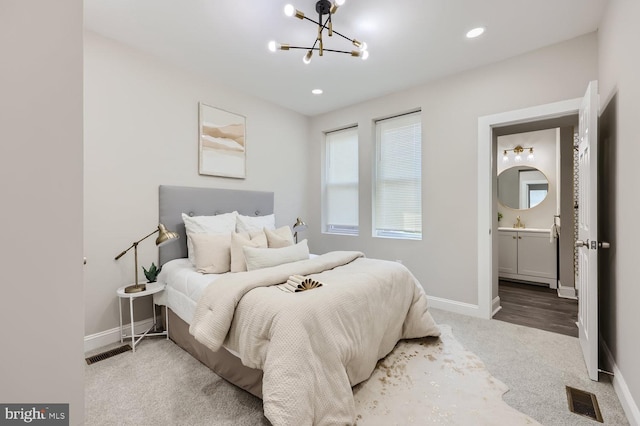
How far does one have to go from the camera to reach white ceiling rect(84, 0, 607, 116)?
6.93 ft

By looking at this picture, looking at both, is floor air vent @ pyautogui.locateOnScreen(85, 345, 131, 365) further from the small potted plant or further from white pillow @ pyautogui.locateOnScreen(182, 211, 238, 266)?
white pillow @ pyautogui.locateOnScreen(182, 211, 238, 266)

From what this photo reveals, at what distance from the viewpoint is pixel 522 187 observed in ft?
16.0

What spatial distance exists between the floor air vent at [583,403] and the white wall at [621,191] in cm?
14

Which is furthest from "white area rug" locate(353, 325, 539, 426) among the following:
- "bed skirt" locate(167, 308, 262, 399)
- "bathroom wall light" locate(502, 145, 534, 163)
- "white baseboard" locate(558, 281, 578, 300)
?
"bathroom wall light" locate(502, 145, 534, 163)

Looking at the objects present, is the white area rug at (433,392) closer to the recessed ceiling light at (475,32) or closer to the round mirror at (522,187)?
the recessed ceiling light at (475,32)

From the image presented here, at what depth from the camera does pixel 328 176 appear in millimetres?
4535

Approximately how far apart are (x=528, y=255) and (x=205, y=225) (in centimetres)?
473

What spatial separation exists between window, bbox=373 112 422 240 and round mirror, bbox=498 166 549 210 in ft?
8.22

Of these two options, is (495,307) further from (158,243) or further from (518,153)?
(158,243)

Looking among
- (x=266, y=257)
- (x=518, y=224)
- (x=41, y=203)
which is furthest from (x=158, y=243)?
(x=518, y=224)

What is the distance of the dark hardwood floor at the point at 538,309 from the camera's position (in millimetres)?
2861

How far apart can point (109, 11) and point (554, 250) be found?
5.89m

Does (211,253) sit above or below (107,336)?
above

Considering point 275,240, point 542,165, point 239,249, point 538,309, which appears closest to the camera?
point 239,249
